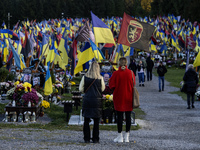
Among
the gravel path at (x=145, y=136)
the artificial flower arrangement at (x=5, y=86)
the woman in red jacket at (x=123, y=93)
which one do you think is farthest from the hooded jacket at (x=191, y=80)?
the woman in red jacket at (x=123, y=93)

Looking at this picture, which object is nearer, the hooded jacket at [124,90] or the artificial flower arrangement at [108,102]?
the hooded jacket at [124,90]

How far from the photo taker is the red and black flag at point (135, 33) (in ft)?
46.3

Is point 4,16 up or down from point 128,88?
up

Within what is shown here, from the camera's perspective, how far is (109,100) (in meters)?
12.1

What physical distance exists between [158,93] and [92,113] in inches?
527

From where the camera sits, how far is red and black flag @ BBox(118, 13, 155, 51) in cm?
1411

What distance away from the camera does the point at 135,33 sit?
14.2 meters

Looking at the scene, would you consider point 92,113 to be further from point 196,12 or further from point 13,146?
point 196,12

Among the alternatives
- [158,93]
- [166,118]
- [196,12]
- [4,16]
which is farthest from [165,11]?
[166,118]

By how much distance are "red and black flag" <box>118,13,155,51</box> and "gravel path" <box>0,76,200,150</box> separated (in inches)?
87.4

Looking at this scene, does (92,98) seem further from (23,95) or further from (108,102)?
(23,95)

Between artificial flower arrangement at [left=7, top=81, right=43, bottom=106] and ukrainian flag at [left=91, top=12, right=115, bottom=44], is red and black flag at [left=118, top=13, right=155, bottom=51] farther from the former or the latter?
artificial flower arrangement at [left=7, top=81, right=43, bottom=106]

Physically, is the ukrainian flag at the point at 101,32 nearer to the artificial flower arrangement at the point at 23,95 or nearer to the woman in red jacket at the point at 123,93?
the artificial flower arrangement at the point at 23,95

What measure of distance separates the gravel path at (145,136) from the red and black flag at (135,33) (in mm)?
2219
